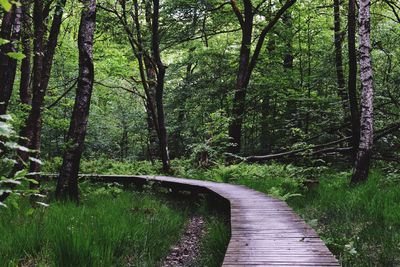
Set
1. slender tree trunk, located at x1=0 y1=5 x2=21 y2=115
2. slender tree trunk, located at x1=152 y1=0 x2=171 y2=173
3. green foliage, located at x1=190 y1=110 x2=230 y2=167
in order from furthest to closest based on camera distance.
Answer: green foliage, located at x1=190 y1=110 x2=230 y2=167 → slender tree trunk, located at x1=152 y1=0 x2=171 y2=173 → slender tree trunk, located at x1=0 y1=5 x2=21 y2=115

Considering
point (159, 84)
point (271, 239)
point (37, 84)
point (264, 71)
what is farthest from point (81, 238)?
point (264, 71)

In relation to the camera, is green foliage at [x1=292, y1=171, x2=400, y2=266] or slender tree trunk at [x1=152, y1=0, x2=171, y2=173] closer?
green foliage at [x1=292, y1=171, x2=400, y2=266]

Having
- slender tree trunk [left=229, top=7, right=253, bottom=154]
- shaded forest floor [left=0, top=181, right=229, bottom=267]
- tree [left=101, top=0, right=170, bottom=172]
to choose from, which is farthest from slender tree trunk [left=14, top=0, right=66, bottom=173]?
slender tree trunk [left=229, top=7, right=253, bottom=154]

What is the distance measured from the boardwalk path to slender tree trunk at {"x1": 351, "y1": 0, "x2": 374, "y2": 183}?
8.32 feet

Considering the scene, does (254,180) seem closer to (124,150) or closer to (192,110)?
(192,110)

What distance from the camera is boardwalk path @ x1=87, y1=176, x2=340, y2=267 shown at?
3668 mm

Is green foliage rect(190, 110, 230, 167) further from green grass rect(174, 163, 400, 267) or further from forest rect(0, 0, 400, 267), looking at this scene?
green grass rect(174, 163, 400, 267)

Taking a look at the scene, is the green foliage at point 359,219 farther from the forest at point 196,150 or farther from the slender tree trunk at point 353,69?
the slender tree trunk at point 353,69

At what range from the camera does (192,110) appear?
65.7ft

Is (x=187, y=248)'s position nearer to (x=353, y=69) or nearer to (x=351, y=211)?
(x=351, y=211)

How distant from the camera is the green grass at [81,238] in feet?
14.0

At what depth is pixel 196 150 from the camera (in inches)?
611

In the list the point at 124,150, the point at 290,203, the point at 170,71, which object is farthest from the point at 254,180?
the point at 124,150

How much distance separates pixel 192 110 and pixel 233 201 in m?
12.9
